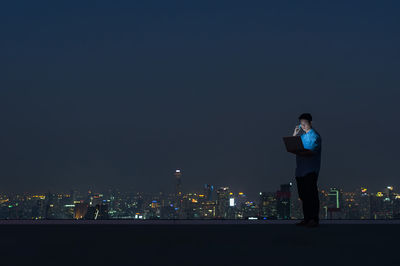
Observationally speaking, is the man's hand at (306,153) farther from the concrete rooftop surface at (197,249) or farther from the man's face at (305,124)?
the concrete rooftop surface at (197,249)

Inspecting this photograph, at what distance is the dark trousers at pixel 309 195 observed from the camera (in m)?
9.20

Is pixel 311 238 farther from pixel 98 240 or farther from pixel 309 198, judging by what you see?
pixel 98 240


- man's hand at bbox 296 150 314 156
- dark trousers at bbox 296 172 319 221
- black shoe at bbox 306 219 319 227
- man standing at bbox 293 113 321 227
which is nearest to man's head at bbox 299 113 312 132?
man standing at bbox 293 113 321 227

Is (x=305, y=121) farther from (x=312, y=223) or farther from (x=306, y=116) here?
(x=312, y=223)

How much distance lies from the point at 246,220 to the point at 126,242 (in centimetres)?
513

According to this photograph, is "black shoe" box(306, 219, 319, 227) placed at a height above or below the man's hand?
below

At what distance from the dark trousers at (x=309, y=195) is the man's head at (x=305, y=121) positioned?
103cm

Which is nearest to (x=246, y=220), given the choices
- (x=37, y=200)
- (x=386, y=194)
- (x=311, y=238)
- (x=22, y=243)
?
(x=311, y=238)

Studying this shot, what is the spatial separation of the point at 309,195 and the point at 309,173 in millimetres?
482

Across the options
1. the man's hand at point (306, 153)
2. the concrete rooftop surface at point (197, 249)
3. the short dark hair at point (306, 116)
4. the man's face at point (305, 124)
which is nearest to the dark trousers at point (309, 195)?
the man's hand at point (306, 153)

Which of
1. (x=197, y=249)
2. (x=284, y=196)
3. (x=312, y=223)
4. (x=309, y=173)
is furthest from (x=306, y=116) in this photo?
(x=284, y=196)

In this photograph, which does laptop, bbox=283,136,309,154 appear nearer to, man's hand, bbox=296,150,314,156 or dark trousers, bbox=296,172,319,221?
man's hand, bbox=296,150,314,156

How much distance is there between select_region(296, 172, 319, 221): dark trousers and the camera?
362 inches

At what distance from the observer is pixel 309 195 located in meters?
9.22
